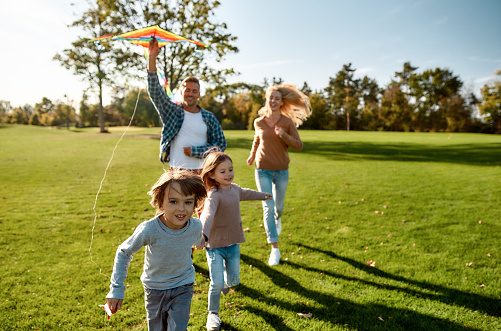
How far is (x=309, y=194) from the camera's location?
1085 cm

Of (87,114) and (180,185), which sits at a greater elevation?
(87,114)

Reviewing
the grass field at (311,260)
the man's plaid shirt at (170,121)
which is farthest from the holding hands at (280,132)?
the grass field at (311,260)

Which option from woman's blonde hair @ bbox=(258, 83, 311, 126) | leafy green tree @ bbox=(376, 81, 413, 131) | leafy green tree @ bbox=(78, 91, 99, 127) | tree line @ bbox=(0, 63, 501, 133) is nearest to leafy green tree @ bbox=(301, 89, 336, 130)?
tree line @ bbox=(0, 63, 501, 133)

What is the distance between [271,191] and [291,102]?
1.49 meters

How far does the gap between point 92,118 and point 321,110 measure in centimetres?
5042

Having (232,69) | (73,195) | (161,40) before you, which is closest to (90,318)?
(161,40)

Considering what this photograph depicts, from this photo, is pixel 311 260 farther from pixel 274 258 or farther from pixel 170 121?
pixel 170 121

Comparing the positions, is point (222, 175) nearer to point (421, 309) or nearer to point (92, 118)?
point (421, 309)

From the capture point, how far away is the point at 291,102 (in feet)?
20.2

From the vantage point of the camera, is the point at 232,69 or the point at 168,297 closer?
the point at 168,297

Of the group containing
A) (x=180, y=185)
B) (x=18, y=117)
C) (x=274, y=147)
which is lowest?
(x=180, y=185)

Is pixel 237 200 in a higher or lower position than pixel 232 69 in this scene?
lower

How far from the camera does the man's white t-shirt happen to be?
497cm

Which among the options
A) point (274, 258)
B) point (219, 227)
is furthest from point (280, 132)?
point (219, 227)
